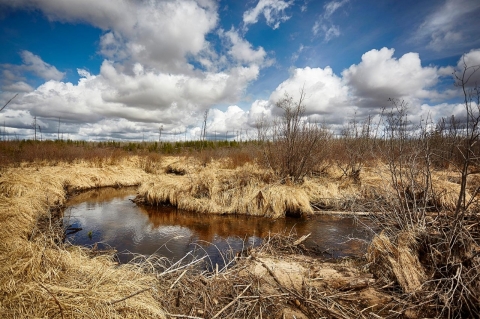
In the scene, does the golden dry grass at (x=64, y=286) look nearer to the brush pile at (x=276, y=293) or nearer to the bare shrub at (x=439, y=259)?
the brush pile at (x=276, y=293)

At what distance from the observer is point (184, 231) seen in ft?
26.5

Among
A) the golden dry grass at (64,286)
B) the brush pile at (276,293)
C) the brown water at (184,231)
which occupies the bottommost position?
the brown water at (184,231)

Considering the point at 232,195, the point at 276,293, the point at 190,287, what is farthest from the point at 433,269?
the point at 232,195

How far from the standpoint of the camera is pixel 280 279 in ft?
13.6

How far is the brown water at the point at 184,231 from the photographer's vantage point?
21.5 ft

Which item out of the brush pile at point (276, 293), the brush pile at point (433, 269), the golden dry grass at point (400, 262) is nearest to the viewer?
the brush pile at point (433, 269)

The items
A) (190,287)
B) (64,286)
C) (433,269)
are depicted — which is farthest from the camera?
(190,287)

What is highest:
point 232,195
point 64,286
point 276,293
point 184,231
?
point 64,286

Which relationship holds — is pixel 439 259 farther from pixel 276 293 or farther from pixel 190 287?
pixel 190 287

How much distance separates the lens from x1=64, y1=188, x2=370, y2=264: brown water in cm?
655

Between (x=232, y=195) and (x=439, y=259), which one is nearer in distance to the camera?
(x=439, y=259)

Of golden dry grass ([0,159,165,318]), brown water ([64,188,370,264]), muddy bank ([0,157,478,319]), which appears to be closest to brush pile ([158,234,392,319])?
muddy bank ([0,157,478,319])

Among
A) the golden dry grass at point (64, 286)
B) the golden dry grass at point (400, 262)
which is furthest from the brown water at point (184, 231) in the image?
the golden dry grass at point (64, 286)

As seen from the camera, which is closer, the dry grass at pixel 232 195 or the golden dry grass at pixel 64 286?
the golden dry grass at pixel 64 286
